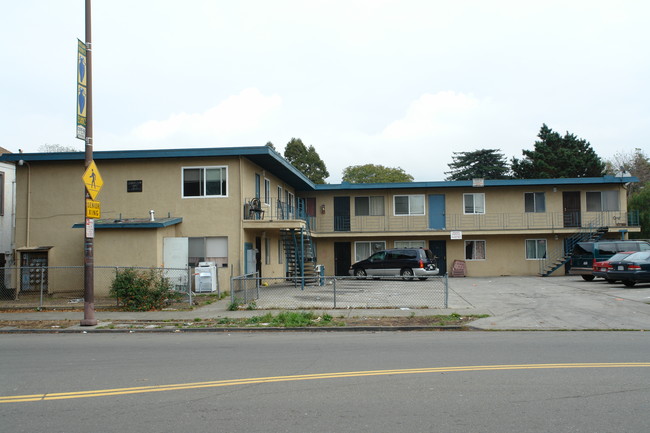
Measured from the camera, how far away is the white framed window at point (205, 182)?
72.9 feet

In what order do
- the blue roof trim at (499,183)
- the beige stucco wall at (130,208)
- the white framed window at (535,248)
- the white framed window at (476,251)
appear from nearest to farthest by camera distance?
the beige stucco wall at (130,208)
the blue roof trim at (499,183)
the white framed window at (535,248)
the white framed window at (476,251)

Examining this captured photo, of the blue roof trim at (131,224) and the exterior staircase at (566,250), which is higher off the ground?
the blue roof trim at (131,224)

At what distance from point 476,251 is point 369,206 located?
23.5 ft

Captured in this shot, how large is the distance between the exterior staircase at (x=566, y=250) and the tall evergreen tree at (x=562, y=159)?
22280 mm

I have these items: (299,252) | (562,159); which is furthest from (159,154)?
(562,159)

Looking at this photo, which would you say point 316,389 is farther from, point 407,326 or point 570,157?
point 570,157

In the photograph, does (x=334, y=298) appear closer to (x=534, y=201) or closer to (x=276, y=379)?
(x=276, y=379)

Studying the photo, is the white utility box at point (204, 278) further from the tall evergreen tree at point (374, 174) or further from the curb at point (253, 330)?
the tall evergreen tree at point (374, 174)

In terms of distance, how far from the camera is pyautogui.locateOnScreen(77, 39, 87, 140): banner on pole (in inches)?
554

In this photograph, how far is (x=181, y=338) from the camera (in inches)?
497

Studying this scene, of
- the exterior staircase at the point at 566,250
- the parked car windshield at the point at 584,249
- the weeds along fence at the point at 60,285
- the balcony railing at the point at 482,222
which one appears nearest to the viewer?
the weeds along fence at the point at 60,285

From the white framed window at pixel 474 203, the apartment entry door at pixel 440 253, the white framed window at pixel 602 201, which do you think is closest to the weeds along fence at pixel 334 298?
the apartment entry door at pixel 440 253

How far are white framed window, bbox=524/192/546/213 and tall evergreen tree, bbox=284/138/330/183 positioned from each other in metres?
30.6

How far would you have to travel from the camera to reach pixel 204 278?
21.3 meters
